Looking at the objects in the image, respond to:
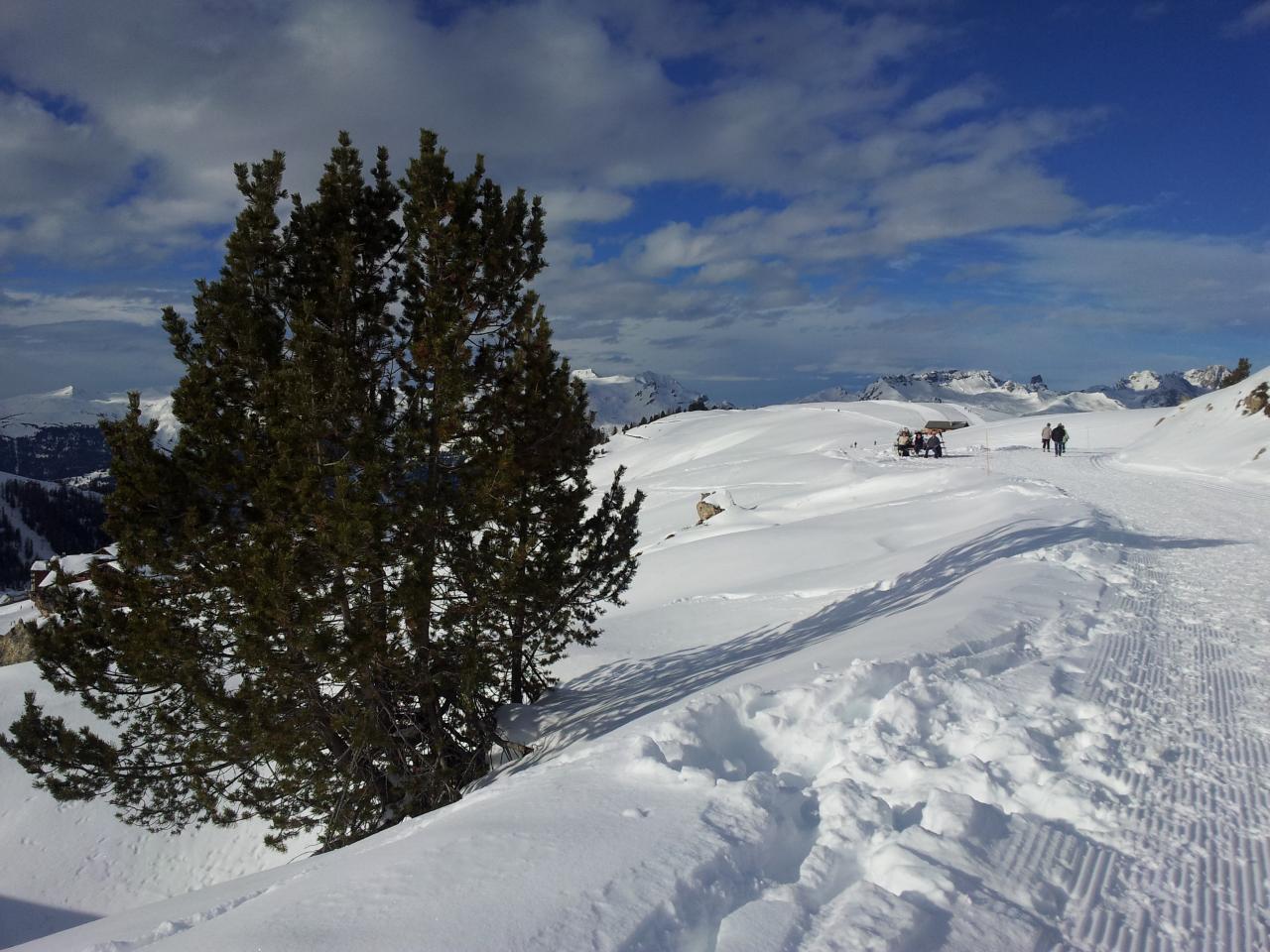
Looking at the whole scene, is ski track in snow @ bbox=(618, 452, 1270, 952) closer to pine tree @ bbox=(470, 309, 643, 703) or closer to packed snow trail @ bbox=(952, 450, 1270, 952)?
packed snow trail @ bbox=(952, 450, 1270, 952)

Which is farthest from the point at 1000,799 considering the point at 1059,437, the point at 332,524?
the point at 1059,437

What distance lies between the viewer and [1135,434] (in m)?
46.1

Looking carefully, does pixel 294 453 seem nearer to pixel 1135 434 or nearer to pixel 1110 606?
pixel 1110 606

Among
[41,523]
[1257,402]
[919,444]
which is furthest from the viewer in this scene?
[41,523]

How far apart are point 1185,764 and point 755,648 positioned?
20.0 feet

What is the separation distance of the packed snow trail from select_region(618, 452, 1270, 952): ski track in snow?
1cm

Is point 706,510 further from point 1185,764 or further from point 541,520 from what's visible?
point 1185,764

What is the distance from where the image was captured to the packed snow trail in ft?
10.4

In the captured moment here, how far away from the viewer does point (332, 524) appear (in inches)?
274

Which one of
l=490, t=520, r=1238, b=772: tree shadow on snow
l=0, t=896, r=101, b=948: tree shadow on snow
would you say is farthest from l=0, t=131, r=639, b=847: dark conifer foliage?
l=0, t=896, r=101, b=948: tree shadow on snow

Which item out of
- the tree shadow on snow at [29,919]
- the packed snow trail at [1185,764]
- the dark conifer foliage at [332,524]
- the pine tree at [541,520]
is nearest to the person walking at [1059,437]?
the packed snow trail at [1185,764]

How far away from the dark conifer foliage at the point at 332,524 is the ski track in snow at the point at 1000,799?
377 cm

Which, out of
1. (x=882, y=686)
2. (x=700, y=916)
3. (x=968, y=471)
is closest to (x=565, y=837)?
(x=700, y=916)

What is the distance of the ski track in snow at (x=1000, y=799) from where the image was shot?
313cm
